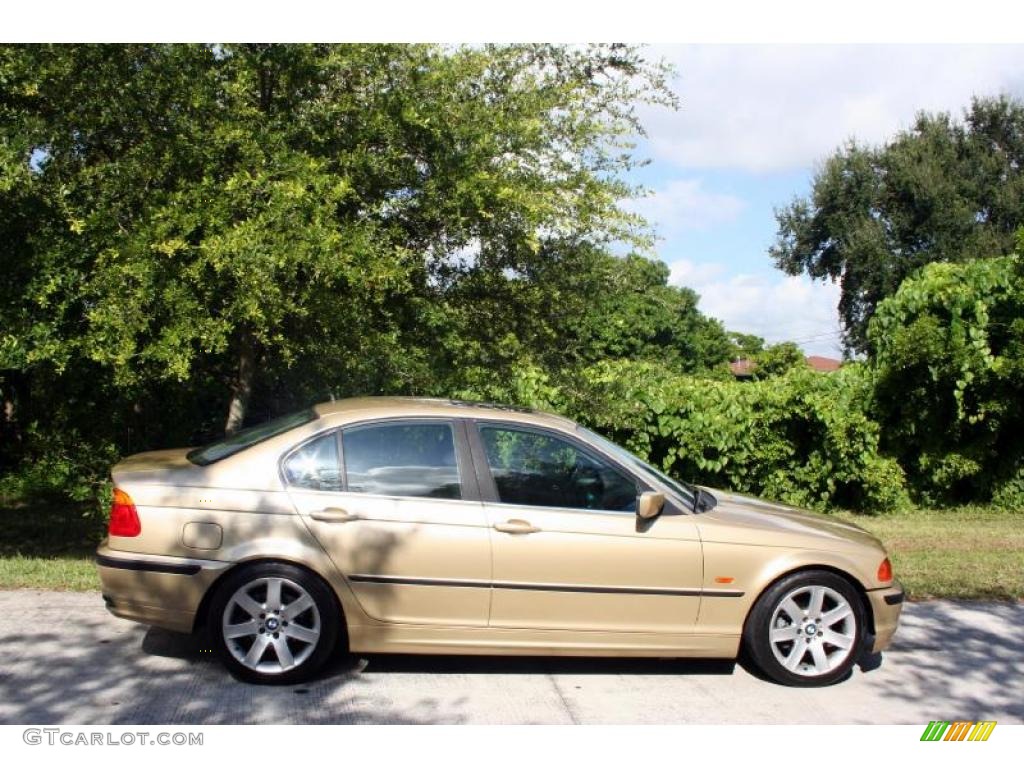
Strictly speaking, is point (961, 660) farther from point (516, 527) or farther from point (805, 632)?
point (516, 527)

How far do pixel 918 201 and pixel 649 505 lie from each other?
2814 cm

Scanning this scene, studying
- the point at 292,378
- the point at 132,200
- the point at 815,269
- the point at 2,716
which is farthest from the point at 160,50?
the point at 815,269

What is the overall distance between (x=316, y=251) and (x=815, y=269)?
28.4 m

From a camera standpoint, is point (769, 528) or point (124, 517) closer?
point (124, 517)

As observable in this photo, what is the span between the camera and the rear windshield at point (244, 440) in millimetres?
5742

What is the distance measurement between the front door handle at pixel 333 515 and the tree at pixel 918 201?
2690 cm

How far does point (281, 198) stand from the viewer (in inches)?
260

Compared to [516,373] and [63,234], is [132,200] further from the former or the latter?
[516,373]

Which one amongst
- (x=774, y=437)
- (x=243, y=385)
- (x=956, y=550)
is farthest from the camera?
(x=774, y=437)

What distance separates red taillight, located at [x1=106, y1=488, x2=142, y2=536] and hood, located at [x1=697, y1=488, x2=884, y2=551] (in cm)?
297

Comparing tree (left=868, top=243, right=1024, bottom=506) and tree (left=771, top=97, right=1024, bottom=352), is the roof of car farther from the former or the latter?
tree (left=771, top=97, right=1024, bottom=352)
